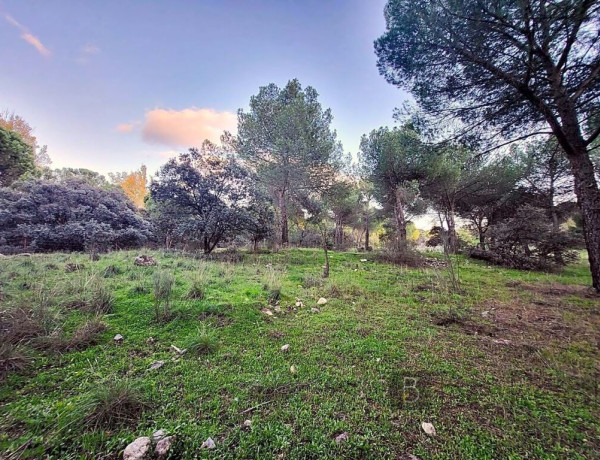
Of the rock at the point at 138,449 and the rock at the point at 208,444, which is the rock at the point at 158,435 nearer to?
the rock at the point at 138,449

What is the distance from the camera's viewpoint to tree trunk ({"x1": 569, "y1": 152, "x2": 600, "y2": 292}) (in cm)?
436

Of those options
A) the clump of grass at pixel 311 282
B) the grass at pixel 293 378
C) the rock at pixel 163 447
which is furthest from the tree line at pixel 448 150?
the rock at pixel 163 447

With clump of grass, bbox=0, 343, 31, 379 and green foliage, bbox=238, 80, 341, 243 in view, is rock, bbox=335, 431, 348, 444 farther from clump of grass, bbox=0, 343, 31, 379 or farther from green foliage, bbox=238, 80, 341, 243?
green foliage, bbox=238, 80, 341, 243

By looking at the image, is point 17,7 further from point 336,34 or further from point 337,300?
point 337,300

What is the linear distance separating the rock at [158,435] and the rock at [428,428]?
1.44 meters

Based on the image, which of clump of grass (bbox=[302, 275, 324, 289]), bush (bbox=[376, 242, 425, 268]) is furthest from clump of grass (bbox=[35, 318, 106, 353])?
bush (bbox=[376, 242, 425, 268])

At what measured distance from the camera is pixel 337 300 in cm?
378

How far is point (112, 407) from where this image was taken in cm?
132

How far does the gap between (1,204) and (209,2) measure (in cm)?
1257

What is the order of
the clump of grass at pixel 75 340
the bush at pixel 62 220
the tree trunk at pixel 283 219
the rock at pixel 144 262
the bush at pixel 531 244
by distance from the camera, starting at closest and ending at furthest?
1. the clump of grass at pixel 75 340
2. the rock at pixel 144 262
3. the bush at pixel 531 244
4. the bush at pixel 62 220
5. the tree trunk at pixel 283 219

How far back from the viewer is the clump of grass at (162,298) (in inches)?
107

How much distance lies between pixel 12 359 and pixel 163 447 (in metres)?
1.59

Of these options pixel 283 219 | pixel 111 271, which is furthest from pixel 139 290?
pixel 283 219

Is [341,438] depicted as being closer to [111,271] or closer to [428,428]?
[428,428]
